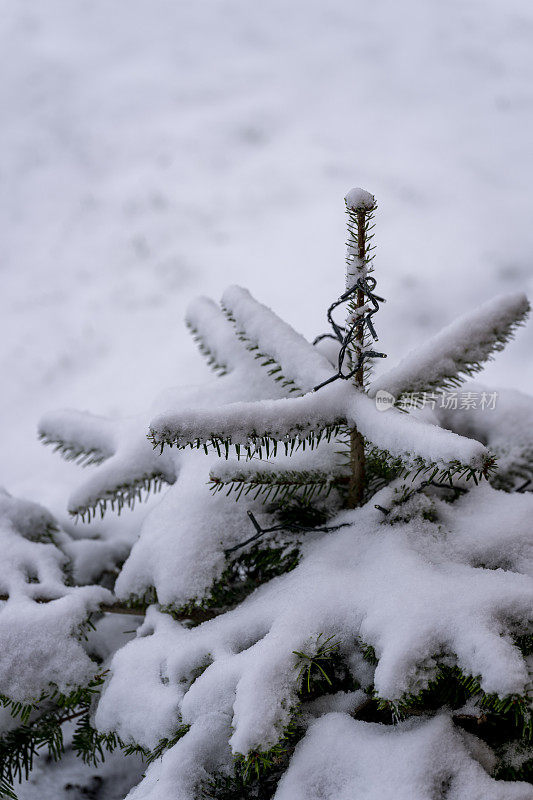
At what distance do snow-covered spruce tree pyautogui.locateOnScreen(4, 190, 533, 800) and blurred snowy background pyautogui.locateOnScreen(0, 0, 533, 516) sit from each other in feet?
3.38

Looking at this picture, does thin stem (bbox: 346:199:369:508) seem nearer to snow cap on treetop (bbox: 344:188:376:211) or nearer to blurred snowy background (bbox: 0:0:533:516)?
snow cap on treetop (bbox: 344:188:376:211)

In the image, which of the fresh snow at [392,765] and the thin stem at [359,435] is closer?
the fresh snow at [392,765]

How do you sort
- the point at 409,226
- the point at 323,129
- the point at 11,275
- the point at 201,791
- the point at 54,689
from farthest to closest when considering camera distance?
the point at 323,129 < the point at 11,275 < the point at 409,226 < the point at 54,689 < the point at 201,791

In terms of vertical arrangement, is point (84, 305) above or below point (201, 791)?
above

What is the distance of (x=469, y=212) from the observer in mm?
3732

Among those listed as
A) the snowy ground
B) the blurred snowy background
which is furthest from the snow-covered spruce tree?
the snowy ground

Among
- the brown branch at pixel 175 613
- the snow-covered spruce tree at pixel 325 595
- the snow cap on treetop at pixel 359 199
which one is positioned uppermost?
the snow cap on treetop at pixel 359 199

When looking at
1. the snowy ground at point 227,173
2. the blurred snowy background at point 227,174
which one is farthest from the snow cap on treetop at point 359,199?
the snowy ground at point 227,173

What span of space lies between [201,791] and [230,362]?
3.29ft

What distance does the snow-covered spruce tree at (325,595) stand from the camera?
102 centimetres

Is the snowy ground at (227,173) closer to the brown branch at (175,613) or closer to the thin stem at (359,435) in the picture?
the brown branch at (175,613)

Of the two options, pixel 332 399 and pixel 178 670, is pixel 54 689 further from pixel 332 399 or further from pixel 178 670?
pixel 332 399

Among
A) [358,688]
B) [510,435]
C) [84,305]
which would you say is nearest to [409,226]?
[84,305]

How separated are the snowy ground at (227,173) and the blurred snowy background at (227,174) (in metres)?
0.01
